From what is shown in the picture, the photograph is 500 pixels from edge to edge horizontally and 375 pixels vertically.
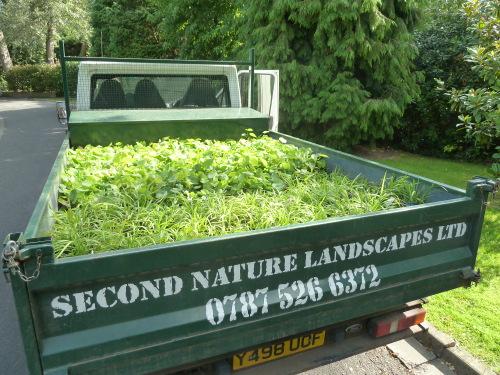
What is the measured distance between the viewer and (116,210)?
2346 millimetres

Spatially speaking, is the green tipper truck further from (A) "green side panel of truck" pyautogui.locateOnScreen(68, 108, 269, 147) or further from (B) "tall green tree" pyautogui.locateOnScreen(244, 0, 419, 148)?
(B) "tall green tree" pyautogui.locateOnScreen(244, 0, 419, 148)

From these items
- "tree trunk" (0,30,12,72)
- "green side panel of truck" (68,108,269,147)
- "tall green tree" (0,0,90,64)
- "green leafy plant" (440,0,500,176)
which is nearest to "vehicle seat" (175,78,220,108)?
"green side panel of truck" (68,108,269,147)

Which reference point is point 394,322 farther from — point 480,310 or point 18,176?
point 18,176

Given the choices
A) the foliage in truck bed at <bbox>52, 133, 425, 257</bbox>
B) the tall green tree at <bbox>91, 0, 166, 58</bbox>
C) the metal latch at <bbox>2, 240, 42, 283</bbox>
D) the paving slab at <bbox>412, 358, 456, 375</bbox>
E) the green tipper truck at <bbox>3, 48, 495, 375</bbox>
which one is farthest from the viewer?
the tall green tree at <bbox>91, 0, 166, 58</bbox>

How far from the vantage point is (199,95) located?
5230mm

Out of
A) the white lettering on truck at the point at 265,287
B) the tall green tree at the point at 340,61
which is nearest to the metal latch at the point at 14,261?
the white lettering on truck at the point at 265,287

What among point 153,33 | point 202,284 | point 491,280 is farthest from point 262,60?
point 153,33

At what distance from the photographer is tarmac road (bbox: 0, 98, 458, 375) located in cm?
305

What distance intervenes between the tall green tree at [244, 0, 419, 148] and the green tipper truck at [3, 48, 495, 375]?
6.13 meters

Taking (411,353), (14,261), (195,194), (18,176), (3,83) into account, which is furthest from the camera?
(3,83)

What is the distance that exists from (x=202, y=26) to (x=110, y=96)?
933 centimetres

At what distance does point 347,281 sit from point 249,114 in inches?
113

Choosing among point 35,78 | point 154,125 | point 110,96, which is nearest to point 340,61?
point 110,96

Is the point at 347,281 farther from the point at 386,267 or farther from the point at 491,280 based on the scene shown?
the point at 491,280
